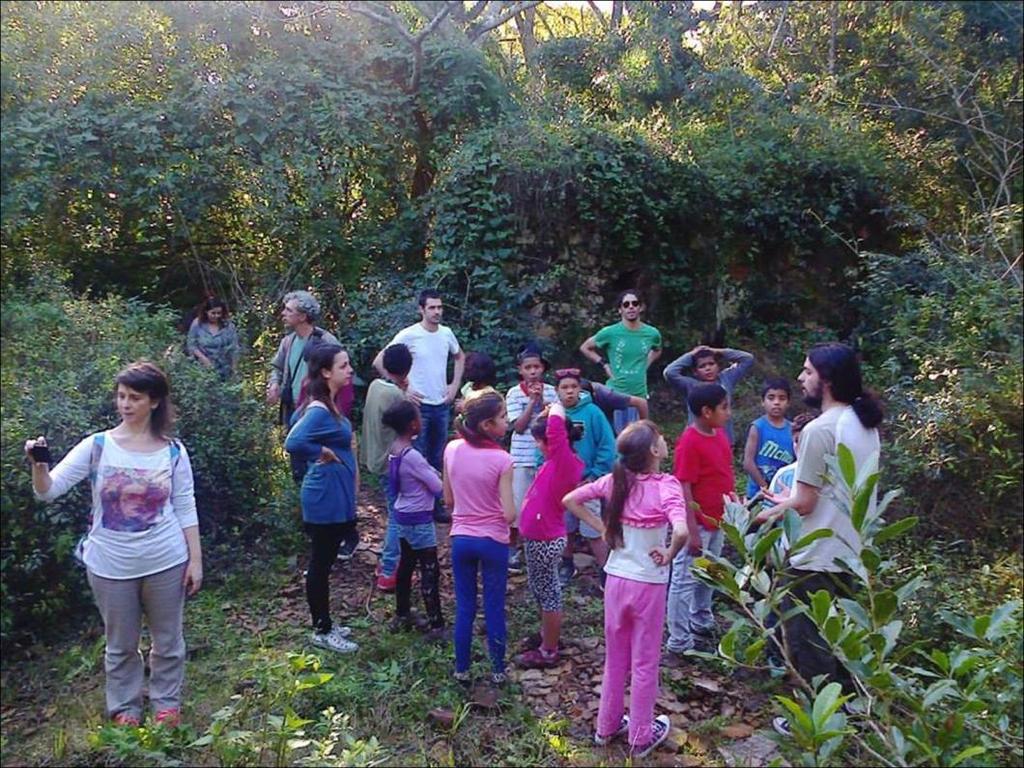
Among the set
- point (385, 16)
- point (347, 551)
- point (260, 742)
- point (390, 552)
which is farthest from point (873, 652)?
point (385, 16)

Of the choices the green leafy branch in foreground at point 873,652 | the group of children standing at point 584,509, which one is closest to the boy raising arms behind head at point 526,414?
the group of children standing at point 584,509

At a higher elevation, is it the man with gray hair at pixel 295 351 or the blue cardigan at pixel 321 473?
the man with gray hair at pixel 295 351

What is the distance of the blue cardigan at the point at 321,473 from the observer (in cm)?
443

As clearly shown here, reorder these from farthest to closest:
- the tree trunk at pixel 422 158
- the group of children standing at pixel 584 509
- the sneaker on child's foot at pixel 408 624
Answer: the tree trunk at pixel 422 158 → the sneaker on child's foot at pixel 408 624 → the group of children standing at pixel 584 509

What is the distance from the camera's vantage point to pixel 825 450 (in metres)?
3.58

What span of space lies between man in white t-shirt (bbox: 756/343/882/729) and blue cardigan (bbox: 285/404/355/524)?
215cm

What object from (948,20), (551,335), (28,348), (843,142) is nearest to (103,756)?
(28,348)

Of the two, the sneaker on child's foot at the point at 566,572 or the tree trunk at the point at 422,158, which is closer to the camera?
the sneaker on child's foot at the point at 566,572

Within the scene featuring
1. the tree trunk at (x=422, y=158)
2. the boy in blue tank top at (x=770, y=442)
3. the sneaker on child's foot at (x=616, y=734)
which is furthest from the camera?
the tree trunk at (x=422, y=158)

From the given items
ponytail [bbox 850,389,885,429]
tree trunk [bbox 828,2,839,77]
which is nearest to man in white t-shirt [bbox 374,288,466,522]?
ponytail [bbox 850,389,885,429]

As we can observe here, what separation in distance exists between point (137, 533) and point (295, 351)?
246 cm

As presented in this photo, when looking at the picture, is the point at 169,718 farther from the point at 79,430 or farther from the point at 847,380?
the point at 847,380

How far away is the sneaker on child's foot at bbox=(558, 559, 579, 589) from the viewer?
5.70 m

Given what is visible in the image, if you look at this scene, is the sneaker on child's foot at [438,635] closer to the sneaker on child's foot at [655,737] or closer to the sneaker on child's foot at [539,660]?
the sneaker on child's foot at [539,660]
